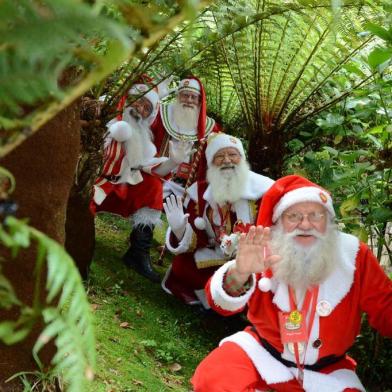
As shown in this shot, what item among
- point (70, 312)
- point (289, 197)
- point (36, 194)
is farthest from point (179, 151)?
point (70, 312)

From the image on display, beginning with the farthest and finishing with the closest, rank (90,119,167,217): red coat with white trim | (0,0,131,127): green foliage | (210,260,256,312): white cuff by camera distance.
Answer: (90,119,167,217): red coat with white trim, (210,260,256,312): white cuff, (0,0,131,127): green foliage

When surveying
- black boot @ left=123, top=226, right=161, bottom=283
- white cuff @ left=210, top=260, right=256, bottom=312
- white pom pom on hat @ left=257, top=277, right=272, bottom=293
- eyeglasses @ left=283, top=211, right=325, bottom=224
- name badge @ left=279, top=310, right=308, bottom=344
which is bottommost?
black boot @ left=123, top=226, right=161, bottom=283

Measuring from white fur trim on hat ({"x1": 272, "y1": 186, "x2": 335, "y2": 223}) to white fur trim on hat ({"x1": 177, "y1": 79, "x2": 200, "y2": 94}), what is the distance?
2.44m

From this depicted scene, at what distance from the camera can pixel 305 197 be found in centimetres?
249

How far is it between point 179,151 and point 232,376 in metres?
2.64

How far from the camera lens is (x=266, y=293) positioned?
2531 millimetres

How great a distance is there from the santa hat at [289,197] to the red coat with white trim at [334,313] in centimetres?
19

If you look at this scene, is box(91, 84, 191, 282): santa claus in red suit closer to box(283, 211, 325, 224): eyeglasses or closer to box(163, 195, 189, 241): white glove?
box(163, 195, 189, 241): white glove

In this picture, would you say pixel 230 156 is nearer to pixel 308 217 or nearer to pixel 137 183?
pixel 137 183

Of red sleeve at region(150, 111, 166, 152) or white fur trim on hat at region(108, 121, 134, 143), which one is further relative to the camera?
red sleeve at region(150, 111, 166, 152)

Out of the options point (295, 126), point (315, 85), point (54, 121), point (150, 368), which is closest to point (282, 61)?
point (315, 85)

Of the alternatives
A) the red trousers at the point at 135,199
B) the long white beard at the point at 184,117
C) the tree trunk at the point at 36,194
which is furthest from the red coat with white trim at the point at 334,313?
the long white beard at the point at 184,117

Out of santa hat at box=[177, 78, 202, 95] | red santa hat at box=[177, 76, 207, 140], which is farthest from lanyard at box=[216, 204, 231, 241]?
santa hat at box=[177, 78, 202, 95]

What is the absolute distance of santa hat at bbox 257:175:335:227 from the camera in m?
2.50
